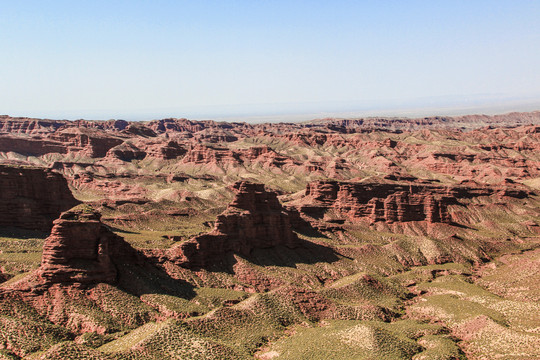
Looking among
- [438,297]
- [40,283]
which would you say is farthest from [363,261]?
[40,283]

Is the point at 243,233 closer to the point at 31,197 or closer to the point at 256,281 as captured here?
the point at 256,281

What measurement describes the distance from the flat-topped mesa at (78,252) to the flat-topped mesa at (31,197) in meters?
39.7

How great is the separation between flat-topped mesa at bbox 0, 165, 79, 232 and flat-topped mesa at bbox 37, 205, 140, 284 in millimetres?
39697

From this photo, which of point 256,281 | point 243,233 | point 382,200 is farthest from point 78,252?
point 382,200

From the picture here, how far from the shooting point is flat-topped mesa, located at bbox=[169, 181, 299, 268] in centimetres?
8875

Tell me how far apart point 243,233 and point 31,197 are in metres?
49.5

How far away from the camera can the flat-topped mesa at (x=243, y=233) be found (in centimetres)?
8875

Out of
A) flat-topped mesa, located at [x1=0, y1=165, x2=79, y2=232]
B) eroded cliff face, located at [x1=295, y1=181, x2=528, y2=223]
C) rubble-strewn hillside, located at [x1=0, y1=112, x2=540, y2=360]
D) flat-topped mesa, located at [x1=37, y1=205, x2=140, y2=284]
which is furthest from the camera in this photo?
eroded cliff face, located at [x1=295, y1=181, x2=528, y2=223]

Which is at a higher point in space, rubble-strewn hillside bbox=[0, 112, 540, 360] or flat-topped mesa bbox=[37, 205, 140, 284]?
flat-topped mesa bbox=[37, 205, 140, 284]

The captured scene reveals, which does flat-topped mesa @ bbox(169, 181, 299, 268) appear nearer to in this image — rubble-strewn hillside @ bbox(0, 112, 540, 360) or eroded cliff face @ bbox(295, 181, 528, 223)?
rubble-strewn hillside @ bbox(0, 112, 540, 360)

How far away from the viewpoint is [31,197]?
11100 centimetres

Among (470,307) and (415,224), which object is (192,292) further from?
(415,224)

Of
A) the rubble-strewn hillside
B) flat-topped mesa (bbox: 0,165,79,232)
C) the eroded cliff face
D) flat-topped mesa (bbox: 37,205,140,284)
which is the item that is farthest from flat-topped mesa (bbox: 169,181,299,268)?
flat-topped mesa (bbox: 0,165,79,232)

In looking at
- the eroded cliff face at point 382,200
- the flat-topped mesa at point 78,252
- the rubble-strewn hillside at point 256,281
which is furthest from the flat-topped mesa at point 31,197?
the eroded cliff face at point 382,200
